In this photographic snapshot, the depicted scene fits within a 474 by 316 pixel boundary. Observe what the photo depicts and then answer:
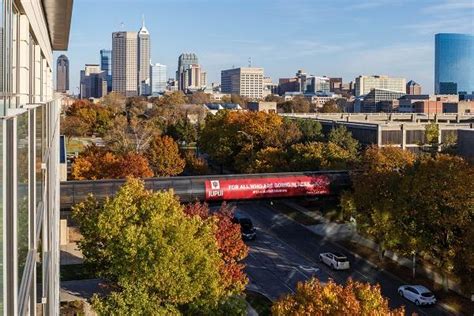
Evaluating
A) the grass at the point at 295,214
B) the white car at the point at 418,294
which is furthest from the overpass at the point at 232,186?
the white car at the point at 418,294

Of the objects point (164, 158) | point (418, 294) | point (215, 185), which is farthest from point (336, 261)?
point (164, 158)

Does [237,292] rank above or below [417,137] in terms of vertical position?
below

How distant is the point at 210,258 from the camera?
49.2 feet

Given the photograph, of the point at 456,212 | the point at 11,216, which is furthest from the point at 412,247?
the point at 11,216

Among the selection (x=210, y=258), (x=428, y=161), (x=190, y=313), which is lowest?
(x=190, y=313)

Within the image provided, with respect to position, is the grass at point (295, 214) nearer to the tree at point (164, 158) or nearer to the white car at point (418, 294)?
the tree at point (164, 158)

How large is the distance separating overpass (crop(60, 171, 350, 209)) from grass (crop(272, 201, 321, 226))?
311cm

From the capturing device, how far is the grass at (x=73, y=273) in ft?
73.2

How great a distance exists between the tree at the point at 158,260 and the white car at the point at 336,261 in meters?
9.10

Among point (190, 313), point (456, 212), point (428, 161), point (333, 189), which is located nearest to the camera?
point (190, 313)

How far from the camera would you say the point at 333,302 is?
40.1 ft

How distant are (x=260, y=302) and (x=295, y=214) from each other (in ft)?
46.3

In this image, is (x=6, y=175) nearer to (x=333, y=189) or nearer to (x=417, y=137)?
(x=333, y=189)

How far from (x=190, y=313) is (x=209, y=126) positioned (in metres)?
37.9
